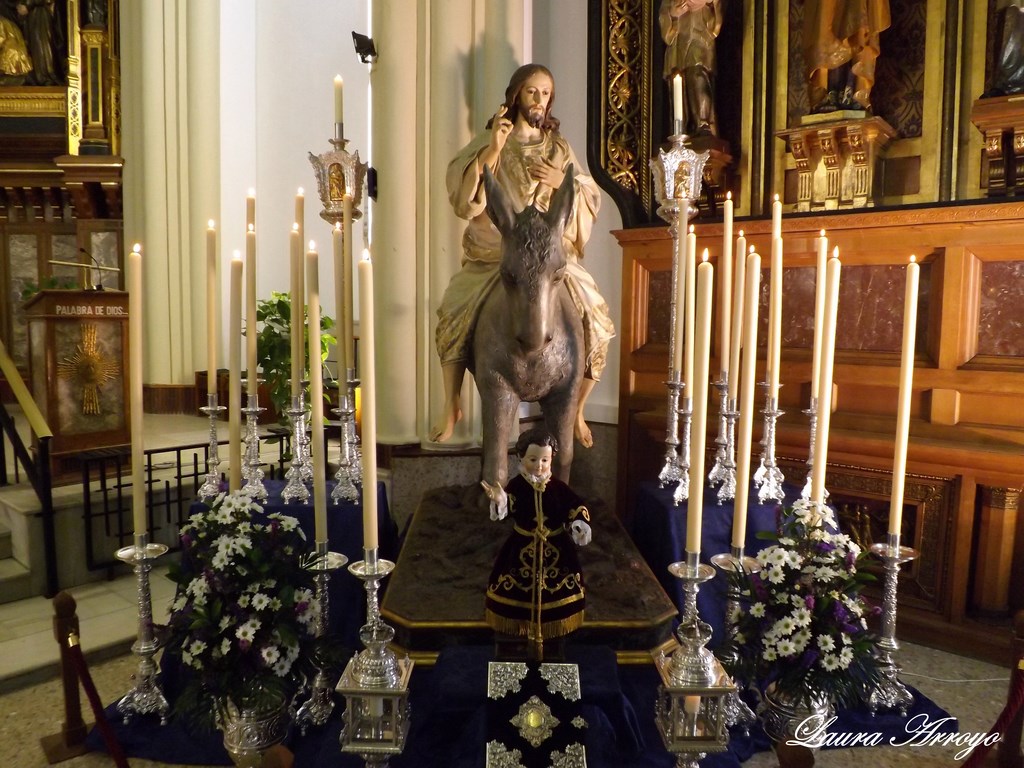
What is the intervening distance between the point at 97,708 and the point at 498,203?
1.92 m

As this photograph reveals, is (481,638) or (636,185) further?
(636,185)

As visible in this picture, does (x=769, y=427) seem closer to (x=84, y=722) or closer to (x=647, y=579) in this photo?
(x=647, y=579)

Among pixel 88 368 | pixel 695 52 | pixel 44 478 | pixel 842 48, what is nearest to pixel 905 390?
pixel 842 48

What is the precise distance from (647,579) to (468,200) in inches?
66.8

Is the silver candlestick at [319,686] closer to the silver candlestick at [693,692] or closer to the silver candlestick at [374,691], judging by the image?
the silver candlestick at [374,691]

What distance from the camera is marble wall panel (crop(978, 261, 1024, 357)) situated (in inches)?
124

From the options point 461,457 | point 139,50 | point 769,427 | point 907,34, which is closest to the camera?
point 769,427

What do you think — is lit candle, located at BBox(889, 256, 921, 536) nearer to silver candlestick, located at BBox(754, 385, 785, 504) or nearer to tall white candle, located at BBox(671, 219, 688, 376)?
silver candlestick, located at BBox(754, 385, 785, 504)

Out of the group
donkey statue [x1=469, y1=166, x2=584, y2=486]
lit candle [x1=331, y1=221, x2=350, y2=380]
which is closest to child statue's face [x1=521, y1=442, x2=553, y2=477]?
donkey statue [x1=469, y1=166, x2=584, y2=486]

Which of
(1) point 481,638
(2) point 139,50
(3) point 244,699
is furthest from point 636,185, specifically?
(2) point 139,50

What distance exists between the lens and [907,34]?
139 inches

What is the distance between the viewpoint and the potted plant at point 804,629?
83.6 inches

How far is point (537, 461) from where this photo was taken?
2.10 m

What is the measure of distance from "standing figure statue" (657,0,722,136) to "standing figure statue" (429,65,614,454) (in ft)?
3.91
